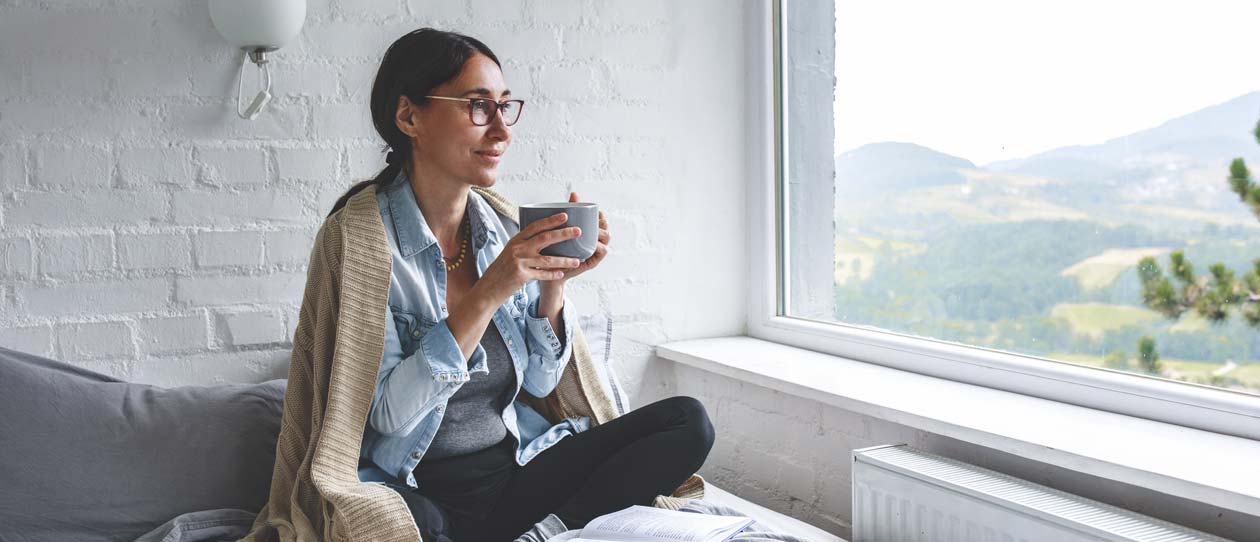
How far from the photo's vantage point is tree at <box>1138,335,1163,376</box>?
171cm

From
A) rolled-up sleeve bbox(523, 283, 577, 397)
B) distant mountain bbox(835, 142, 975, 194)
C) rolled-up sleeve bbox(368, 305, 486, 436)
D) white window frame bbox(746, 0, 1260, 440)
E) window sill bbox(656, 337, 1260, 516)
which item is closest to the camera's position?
window sill bbox(656, 337, 1260, 516)

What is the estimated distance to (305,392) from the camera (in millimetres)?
1657

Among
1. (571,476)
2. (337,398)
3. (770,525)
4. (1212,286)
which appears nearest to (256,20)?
(337,398)

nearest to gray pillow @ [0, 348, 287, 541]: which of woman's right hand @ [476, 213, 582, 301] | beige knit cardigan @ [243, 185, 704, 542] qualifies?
beige knit cardigan @ [243, 185, 704, 542]

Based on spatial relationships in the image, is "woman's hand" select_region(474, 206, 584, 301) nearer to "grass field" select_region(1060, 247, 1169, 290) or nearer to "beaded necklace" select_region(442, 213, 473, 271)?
"beaded necklace" select_region(442, 213, 473, 271)

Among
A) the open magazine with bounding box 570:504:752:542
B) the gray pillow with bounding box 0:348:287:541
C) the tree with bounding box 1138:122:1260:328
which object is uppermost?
the tree with bounding box 1138:122:1260:328

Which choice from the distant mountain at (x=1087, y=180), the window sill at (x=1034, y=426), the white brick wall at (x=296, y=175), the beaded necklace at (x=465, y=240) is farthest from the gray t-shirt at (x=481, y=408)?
the distant mountain at (x=1087, y=180)

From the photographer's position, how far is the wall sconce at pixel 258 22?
182 centimetres

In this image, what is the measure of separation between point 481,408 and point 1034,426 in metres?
0.94

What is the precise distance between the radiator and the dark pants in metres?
0.33

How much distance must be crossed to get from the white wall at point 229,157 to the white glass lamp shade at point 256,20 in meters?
A: 0.14

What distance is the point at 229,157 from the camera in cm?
199

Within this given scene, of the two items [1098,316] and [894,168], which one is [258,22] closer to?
[894,168]

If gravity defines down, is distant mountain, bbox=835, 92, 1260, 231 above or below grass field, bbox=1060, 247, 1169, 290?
above
